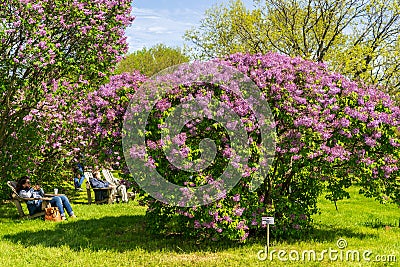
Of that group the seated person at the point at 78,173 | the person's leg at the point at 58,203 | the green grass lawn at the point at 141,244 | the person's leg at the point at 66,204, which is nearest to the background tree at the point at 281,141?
the green grass lawn at the point at 141,244

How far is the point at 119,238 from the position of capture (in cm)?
898

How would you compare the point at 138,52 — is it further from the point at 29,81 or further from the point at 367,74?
the point at 29,81

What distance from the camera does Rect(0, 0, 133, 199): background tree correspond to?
10.6 meters

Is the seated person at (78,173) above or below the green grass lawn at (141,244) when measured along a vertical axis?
above

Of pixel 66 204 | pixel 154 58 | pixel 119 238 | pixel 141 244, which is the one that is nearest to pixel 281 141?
pixel 141 244

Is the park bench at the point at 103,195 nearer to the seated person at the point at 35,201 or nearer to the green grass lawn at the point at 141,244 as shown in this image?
the green grass lawn at the point at 141,244

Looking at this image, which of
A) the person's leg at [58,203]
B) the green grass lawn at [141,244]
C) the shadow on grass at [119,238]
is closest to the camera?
the green grass lawn at [141,244]

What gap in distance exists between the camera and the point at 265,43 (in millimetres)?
24578

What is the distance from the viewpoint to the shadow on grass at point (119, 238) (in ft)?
26.9

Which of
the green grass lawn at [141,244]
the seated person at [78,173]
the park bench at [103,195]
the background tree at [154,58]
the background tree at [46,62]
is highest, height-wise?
the background tree at [154,58]

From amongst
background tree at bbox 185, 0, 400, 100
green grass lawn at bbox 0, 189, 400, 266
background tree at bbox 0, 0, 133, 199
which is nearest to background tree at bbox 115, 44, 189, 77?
background tree at bbox 185, 0, 400, 100

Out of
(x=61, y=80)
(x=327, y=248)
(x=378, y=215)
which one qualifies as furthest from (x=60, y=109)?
(x=378, y=215)

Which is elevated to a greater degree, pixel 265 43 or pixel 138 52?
pixel 138 52

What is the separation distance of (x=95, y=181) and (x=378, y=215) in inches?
332
